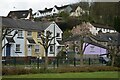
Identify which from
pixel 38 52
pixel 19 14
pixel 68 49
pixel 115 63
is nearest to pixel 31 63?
pixel 115 63

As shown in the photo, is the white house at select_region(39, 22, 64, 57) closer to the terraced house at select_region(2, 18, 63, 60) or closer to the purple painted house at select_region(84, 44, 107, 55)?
the terraced house at select_region(2, 18, 63, 60)

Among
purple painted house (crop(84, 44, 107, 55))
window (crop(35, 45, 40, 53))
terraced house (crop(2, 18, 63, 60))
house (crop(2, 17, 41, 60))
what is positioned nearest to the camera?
house (crop(2, 17, 41, 60))

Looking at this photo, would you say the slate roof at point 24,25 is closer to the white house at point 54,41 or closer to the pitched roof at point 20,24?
the pitched roof at point 20,24

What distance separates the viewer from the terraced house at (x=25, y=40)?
40.2m

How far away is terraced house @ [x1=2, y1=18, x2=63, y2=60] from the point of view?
132 feet

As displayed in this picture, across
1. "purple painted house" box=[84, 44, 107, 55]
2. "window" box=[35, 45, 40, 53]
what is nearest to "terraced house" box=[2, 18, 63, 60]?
"window" box=[35, 45, 40, 53]

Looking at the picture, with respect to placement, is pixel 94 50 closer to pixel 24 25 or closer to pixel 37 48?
pixel 37 48

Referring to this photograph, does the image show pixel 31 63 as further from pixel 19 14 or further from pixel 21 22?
pixel 19 14

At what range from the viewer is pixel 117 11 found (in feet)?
26.5

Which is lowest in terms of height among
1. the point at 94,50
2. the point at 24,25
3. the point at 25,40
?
the point at 94,50

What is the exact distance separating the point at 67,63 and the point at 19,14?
2384 inches

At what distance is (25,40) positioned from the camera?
43.1 metres

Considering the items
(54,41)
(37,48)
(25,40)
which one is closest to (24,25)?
(25,40)

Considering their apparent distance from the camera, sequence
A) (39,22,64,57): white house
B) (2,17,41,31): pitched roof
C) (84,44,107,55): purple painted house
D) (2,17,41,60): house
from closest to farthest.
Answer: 1. (2,17,41,31): pitched roof
2. (2,17,41,60): house
3. (39,22,64,57): white house
4. (84,44,107,55): purple painted house
